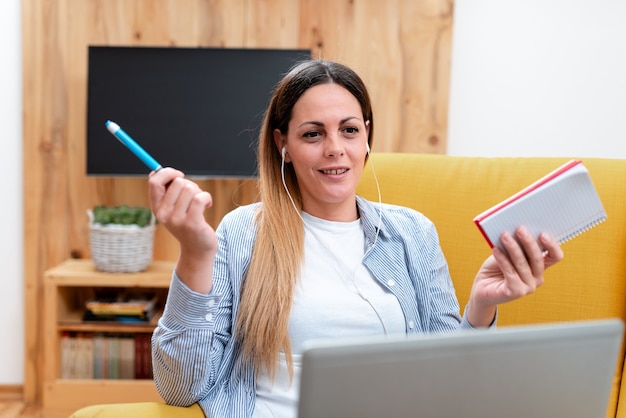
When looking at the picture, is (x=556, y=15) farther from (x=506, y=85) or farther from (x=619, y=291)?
(x=619, y=291)

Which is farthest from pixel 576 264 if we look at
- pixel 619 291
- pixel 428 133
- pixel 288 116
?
pixel 428 133

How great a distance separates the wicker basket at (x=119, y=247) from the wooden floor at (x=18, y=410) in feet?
2.23

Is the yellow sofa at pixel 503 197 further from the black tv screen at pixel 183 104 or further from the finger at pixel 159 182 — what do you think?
the black tv screen at pixel 183 104

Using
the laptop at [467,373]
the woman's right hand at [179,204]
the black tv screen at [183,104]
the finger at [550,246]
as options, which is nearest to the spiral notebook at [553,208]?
the finger at [550,246]

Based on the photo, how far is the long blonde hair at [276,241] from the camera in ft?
4.21

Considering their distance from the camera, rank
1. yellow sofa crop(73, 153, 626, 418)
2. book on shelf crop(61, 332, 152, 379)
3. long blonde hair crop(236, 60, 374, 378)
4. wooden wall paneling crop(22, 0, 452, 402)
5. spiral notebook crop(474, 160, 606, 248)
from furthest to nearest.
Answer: wooden wall paneling crop(22, 0, 452, 402) → book on shelf crop(61, 332, 152, 379) → yellow sofa crop(73, 153, 626, 418) → long blonde hair crop(236, 60, 374, 378) → spiral notebook crop(474, 160, 606, 248)

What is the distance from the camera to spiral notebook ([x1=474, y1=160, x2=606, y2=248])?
0.94m

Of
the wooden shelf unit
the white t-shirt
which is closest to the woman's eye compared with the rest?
the white t-shirt

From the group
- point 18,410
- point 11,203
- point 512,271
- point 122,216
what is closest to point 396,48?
point 122,216

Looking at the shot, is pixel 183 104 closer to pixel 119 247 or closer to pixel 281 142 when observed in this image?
pixel 119 247

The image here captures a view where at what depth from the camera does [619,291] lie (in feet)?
4.92

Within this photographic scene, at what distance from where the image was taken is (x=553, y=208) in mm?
981

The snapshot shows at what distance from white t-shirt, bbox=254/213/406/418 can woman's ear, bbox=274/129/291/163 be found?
0.15 m

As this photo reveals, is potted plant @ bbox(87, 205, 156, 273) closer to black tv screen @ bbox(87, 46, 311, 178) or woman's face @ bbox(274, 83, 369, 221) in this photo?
black tv screen @ bbox(87, 46, 311, 178)
